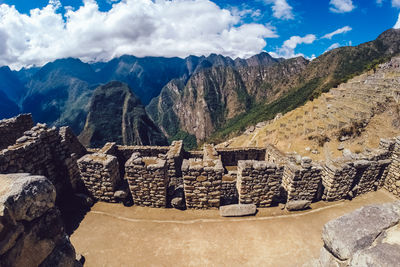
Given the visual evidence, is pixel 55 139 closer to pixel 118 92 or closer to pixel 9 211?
pixel 9 211

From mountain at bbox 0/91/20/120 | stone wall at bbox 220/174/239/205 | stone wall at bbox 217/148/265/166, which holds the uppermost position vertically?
stone wall at bbox 220/174/239/205

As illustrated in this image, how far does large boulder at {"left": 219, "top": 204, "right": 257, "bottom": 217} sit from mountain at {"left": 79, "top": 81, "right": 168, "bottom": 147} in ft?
415

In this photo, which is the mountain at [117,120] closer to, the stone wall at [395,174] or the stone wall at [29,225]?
the stone wall at [395,174]

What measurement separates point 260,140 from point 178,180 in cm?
2639

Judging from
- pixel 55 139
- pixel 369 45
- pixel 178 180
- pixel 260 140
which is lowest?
pixel 260 140

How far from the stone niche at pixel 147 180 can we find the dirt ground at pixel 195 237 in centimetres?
48

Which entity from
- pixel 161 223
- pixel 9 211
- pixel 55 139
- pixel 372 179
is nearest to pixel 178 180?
pixel 161 223

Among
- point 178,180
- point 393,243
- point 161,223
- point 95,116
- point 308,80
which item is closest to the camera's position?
point 393,243

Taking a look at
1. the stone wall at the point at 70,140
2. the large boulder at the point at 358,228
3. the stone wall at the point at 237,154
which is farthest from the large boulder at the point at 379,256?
the stone wall at the point at 237,154

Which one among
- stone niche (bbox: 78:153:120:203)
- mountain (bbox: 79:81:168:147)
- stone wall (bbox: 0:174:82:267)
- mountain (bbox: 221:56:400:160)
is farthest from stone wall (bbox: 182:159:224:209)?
mountain (bbox: 79:81:168:147)

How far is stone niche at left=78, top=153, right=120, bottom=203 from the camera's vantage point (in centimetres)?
898

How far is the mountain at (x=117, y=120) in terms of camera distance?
420 ft

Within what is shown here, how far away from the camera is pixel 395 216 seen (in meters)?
3.72

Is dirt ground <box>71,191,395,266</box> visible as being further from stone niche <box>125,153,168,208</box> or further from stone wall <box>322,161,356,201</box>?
stone wall <box>322,161,356,201</box>
